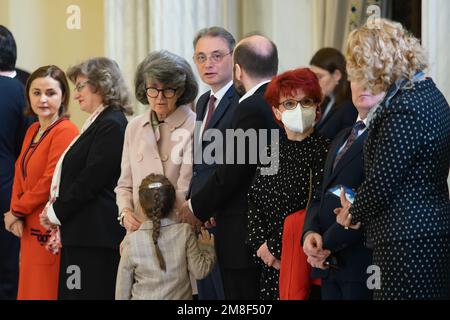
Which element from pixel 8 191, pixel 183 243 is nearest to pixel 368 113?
pixel 183 243

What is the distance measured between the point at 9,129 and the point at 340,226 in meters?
3.31

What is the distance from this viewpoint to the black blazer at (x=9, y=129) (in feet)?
23.4

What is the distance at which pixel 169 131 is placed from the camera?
578 centimetres

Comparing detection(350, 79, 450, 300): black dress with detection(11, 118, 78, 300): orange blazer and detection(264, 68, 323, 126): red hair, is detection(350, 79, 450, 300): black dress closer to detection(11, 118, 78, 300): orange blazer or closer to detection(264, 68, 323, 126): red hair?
detection(264, 68, 323, 126): red hair

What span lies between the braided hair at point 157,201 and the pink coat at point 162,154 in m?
0.15

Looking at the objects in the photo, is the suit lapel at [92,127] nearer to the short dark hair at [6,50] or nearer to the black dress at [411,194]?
the short dark hair at [6,50]

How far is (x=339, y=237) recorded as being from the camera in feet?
15.1

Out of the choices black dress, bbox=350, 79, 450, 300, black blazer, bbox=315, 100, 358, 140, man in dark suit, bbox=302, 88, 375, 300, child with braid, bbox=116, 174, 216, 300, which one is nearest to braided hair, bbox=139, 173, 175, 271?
child with braid, bbox=116, 174, 216, 300

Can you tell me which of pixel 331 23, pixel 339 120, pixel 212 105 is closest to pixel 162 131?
pixel 212 105

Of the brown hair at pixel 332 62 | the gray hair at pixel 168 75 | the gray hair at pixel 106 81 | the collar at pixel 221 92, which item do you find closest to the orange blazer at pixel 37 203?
the gray hair at pixel 106 81

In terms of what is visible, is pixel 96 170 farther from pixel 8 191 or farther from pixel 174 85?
pixel 8 191

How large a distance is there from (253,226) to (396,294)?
42.4 inches

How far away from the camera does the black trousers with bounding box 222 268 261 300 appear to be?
5.41 m

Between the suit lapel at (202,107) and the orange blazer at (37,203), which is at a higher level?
the suit lapel at (202,107)
